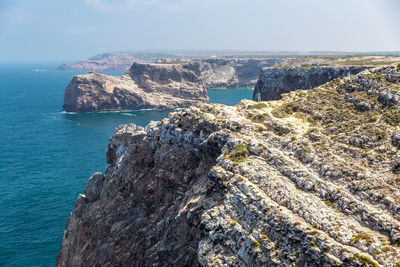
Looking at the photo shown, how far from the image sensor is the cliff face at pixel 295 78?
12007cm

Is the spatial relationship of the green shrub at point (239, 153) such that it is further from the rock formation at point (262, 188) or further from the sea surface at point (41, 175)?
the sea surface at point (41, 175)

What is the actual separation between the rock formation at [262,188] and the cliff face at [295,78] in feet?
284

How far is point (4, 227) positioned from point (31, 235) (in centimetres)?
794

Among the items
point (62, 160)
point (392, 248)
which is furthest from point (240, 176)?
point (62, 160)

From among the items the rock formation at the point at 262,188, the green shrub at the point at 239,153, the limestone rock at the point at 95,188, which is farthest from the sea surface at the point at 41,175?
the green shrub at the point at 239,153

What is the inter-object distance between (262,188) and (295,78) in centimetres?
11619

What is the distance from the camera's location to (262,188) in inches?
1111

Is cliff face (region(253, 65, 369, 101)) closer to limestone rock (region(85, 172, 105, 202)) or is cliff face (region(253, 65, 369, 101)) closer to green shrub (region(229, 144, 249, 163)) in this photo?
limestone rock (region(85, 172, 105, 202))

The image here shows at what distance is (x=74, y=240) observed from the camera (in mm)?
50156

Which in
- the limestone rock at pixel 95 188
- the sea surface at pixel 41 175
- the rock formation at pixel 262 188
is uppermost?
the rock formation at pixel 262 188

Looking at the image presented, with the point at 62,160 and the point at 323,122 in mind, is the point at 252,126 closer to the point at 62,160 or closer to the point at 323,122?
the point at 323,122

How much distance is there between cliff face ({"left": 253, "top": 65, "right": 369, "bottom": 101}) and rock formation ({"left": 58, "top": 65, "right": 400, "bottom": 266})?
3403 inches

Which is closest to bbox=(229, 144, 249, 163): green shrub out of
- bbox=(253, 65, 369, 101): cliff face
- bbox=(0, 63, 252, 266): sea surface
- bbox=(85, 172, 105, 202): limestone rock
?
bbox=(85, 172, 105, 202): limestone rock

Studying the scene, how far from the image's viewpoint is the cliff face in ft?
394
